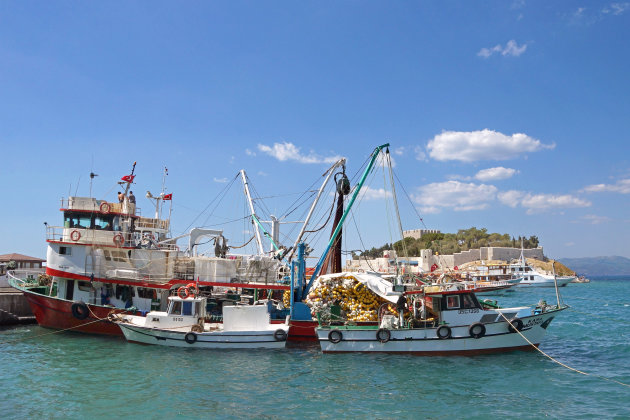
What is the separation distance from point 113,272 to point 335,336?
12.6 meters

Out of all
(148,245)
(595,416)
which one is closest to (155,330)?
(148,245)

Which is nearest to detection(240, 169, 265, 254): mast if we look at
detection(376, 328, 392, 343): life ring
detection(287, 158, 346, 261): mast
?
detection(287, 158, 346, 261): mast

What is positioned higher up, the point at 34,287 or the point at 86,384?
the point at 34,287

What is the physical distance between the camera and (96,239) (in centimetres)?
2492

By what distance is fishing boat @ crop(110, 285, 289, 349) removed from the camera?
20.1 m

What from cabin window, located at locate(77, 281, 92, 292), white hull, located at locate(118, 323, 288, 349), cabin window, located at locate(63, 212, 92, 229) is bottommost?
white hull, located at locate(118, 323, 288, 349)

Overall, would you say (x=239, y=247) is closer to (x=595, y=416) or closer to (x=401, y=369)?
(x=401, y=369)

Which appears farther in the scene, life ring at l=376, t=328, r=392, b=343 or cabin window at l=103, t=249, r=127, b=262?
cabin window at l=103, t=249, r=127, b=262

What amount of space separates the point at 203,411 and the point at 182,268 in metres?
13.2

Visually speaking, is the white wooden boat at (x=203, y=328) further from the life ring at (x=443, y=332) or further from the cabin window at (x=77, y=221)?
the cabin window at (x=77, y=221)

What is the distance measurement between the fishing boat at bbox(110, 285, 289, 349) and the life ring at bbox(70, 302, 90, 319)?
2.77m

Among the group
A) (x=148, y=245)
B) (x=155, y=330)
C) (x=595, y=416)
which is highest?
(x=148, y=245)

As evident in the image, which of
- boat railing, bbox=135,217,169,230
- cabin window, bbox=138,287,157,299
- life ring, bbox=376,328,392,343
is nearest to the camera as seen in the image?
life ring, bbox=376,328,392,343

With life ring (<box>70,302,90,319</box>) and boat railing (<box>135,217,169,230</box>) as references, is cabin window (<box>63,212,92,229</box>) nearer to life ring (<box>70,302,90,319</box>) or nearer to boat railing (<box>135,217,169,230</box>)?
boat railing (<box>135,217,169,230</box>)
